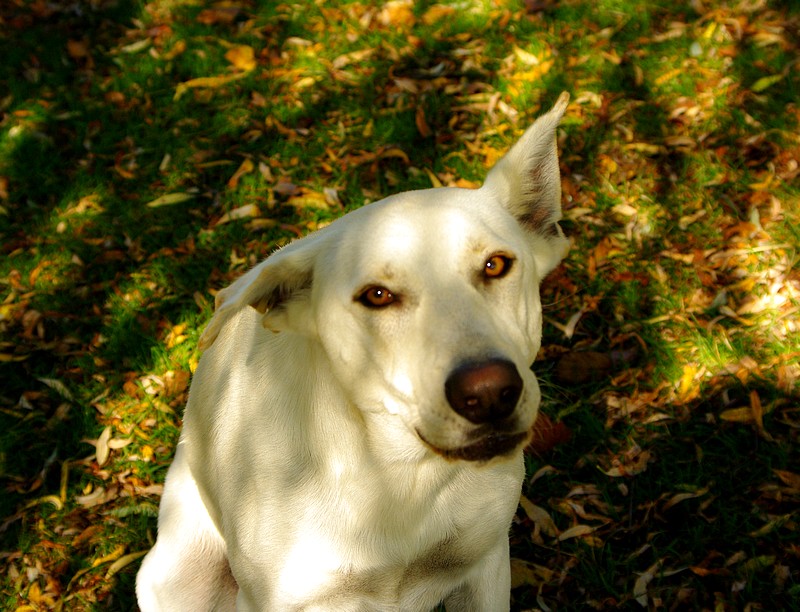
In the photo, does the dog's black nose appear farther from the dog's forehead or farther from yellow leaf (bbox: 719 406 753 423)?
yellow leaf (bbox: 719 406 753 423)

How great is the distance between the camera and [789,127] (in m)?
5.21

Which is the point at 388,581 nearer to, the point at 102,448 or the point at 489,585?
the point at 489,585

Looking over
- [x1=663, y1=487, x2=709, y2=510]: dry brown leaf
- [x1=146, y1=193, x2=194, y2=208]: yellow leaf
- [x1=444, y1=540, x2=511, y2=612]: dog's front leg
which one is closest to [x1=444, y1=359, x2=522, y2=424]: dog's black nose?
[x1=444, y1=540, x2=511, y2=612]: dog's front leg

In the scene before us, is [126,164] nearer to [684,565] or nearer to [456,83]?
[456,83]

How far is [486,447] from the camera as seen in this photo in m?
2.36

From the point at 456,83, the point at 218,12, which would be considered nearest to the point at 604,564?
the point at 456,83

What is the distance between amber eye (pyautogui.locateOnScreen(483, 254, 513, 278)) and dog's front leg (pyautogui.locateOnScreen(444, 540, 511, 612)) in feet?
3.90

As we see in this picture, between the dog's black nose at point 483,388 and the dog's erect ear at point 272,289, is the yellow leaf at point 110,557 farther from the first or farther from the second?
the dog's black nose at point 483,388

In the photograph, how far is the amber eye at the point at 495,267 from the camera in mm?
2508

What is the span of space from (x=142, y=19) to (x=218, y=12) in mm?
704

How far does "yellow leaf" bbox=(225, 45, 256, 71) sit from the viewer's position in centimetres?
638

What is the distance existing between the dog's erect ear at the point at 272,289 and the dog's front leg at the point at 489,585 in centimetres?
125

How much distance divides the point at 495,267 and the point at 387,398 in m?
0.51

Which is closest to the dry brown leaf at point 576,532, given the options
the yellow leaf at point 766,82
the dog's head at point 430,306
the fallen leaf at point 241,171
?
the dog's head at point 430,306
